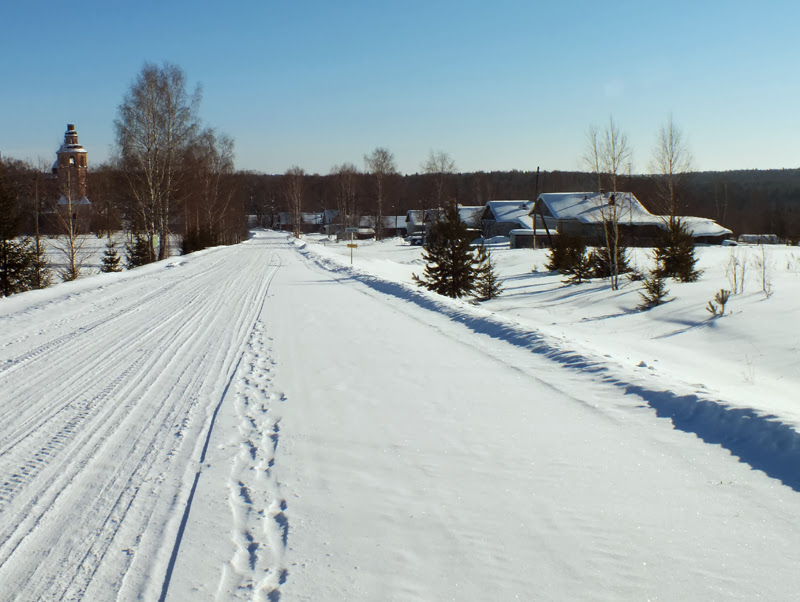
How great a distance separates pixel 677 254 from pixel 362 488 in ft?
73.6

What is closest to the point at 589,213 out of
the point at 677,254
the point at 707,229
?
the point at 707,229

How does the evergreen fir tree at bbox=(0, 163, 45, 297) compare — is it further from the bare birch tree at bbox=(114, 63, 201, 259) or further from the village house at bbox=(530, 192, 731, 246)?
the village house at bbox=(530, 192, 731, 246)

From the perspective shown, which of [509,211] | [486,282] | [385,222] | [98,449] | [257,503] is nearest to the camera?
→ [257,503]

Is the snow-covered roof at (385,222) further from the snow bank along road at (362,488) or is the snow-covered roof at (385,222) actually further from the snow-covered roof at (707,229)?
the snow bank along road at (362,488)

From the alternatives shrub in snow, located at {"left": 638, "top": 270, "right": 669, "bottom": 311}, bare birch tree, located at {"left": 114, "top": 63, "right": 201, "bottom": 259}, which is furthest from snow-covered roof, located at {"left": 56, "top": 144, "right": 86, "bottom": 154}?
shrub in snow, located at {"left": 638, "top": 270, "right": 669, "bottom": 311}

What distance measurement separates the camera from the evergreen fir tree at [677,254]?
24.0 meters

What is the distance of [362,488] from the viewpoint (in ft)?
15.3

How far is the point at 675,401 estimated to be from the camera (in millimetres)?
6578

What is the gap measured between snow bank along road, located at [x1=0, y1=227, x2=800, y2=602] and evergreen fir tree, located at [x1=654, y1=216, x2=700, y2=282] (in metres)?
17.4

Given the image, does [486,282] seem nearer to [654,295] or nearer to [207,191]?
[654,295]

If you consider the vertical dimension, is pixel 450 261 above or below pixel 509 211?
below

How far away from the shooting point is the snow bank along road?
343 cm

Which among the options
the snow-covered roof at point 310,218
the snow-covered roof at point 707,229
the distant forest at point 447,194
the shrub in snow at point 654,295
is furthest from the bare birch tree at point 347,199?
the shrub in snow at point 654,295

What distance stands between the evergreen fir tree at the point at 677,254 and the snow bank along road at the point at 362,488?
57.2 ft
